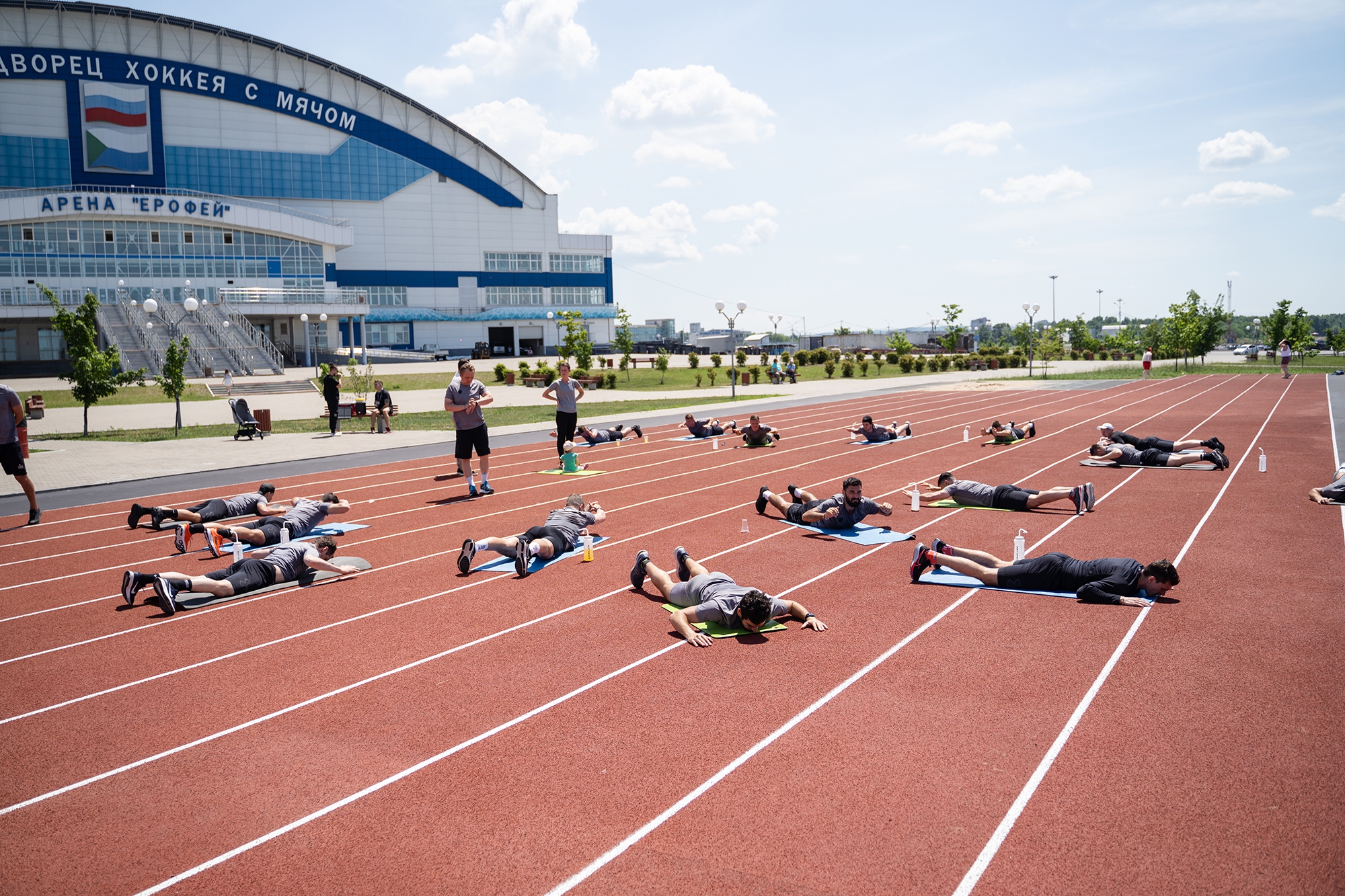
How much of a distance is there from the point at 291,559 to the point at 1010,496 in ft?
30.0

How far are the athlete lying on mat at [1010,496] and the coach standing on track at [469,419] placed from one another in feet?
22.3

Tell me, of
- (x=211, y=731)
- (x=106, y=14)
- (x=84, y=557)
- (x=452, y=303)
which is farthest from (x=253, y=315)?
(x=211, y=731)

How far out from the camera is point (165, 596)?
7.95 m

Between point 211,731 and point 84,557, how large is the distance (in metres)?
6.40

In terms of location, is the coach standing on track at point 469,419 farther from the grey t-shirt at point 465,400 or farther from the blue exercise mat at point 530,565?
the blue exercise mat at point 530,565

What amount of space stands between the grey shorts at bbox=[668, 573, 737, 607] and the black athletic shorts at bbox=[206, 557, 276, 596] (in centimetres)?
416

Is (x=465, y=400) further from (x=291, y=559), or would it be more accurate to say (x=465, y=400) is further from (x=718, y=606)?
(x=718, y=606)

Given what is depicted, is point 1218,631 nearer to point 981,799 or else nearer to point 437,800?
point 981,799

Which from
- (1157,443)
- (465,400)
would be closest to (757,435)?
(1157,443)

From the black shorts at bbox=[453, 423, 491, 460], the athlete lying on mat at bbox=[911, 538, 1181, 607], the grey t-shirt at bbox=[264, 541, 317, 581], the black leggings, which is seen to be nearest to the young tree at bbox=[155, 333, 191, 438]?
the black leggings

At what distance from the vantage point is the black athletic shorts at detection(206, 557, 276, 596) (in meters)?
8.51

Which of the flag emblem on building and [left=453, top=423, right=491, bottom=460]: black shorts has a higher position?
the flag emblem on building

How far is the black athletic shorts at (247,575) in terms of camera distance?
851 centimetres

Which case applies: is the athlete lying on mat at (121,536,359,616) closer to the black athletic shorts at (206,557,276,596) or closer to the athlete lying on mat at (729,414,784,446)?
the black athletic shorts at (206,557,276,596)
